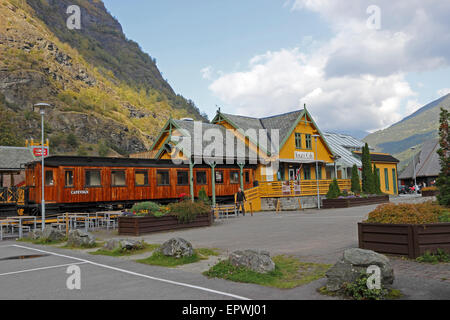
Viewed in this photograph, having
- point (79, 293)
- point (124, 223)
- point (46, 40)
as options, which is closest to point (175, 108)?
point (46, 40)

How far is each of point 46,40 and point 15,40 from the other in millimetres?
7871

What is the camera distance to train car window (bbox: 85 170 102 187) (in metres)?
21.0

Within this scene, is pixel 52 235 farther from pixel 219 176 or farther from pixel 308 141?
pixel 308 141

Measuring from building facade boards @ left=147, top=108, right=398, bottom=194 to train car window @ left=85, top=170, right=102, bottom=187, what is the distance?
20.4ft

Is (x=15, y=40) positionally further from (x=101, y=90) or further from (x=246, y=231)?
(x=246, y=231)

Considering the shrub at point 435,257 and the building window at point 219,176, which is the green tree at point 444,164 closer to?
the shrub at point 435,257

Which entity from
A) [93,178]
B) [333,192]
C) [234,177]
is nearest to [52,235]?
[93,178]

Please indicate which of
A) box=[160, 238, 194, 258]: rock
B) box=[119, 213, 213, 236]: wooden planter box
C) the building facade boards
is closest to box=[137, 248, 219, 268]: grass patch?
box=[160, 238, 194, 258]: rock

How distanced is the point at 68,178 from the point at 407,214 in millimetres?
17171

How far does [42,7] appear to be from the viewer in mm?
116125

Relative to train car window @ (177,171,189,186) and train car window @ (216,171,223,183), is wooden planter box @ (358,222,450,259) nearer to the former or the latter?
train car window @ (177,171,189,186)
